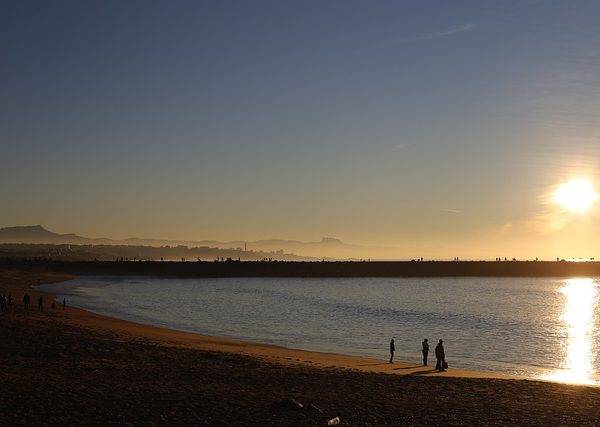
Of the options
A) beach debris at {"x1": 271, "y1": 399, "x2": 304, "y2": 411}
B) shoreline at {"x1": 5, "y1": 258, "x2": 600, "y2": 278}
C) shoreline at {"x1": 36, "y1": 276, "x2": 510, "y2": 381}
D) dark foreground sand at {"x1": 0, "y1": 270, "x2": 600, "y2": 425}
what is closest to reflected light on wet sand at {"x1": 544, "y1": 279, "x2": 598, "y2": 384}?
shoreline at {"x1": 36, "y1": 276, "x2": 510, "y2": 381}

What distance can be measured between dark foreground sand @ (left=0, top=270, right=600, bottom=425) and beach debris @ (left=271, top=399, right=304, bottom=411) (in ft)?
0.35

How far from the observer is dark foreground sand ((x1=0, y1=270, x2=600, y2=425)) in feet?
48.7

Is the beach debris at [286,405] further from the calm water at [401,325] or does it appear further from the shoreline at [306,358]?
the calm water at [401,325]

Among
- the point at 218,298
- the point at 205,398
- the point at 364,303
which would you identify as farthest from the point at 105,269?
the point at 205,398

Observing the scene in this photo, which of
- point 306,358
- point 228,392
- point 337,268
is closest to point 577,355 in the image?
point 306,358

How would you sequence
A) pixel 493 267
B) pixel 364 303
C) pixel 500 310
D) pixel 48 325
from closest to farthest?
1. pixel 48 325
2. pixel 500 310
3. pixel 364 303
4. pixel 493 267

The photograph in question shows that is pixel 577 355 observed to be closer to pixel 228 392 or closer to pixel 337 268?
pixel 228 392

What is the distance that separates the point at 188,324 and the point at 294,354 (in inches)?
733

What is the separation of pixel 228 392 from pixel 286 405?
2664 millimetres

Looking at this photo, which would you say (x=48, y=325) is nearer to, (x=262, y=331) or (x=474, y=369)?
(x=262, y=331)

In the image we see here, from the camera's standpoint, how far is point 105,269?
13312cm

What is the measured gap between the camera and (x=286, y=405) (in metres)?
15.6

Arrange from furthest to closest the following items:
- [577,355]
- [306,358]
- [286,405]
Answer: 1. [577,355]
2. [306,358]
3. [286,405]

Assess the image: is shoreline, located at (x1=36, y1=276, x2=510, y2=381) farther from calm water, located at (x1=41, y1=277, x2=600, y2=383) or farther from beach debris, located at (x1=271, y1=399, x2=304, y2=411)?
beach debris, located at (x1=271, y1=399, x2=304, y2=411)
